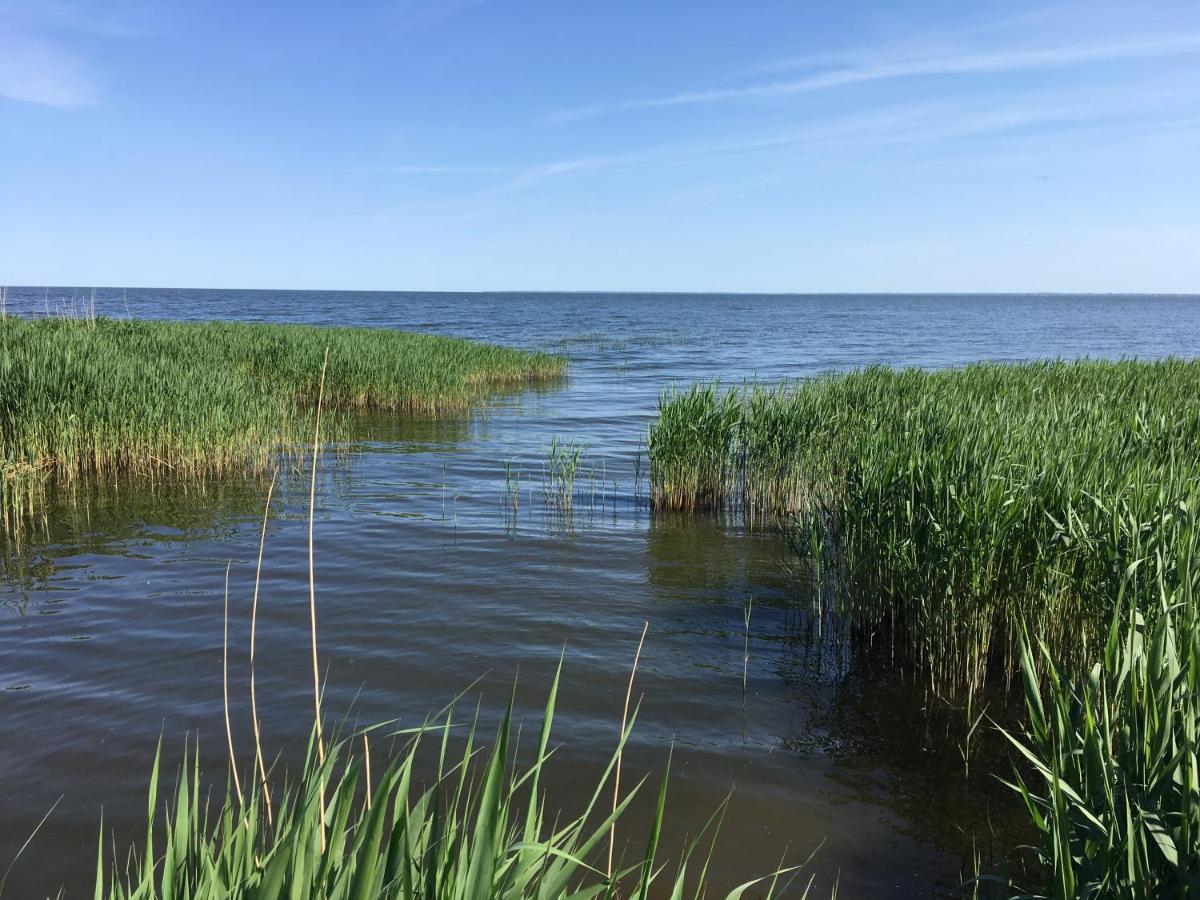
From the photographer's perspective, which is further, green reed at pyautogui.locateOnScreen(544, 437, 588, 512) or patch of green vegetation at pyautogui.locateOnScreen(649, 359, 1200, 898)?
green reed at pyautogui.locateOnScreen(544, 437, 588, 512)

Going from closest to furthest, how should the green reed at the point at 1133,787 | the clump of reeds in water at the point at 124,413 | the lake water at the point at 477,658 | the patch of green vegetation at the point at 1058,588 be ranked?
1. the green reed at the point at 1133,787
2. the patch of green vegetation at the point at 1058,588
3. the lake water at the point at 477,658
4. the clump of reeds in water at the point at 124,413

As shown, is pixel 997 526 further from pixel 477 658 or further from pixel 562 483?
pixel 562 483

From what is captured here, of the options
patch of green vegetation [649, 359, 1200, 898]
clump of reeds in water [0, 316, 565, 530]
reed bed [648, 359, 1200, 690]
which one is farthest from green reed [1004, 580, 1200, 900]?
clump of reeds in water [0, 316, 565, 530]

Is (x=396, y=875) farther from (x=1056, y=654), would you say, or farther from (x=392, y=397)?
(x=392, y=397)

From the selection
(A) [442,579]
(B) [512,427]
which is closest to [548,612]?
(A) [442,579]

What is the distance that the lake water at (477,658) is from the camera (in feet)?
15.7

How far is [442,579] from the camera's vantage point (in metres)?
8.94

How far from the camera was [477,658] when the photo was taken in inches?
273

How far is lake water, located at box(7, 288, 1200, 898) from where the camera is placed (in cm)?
478

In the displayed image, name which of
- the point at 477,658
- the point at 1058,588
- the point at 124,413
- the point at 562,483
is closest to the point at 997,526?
the point at 1058,588

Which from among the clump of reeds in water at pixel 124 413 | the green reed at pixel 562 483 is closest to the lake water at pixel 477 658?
the green reed at pixel 562 483

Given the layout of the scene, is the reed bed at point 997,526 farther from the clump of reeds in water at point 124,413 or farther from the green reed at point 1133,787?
the clump of reeds in water at point 124,413

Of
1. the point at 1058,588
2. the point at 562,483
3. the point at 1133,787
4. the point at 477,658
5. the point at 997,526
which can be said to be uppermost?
the point at 997,526

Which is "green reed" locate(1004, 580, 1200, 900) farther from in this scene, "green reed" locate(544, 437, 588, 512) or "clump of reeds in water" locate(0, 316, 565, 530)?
"clump of reeds in water" locate(0, 316, 565, 530)
